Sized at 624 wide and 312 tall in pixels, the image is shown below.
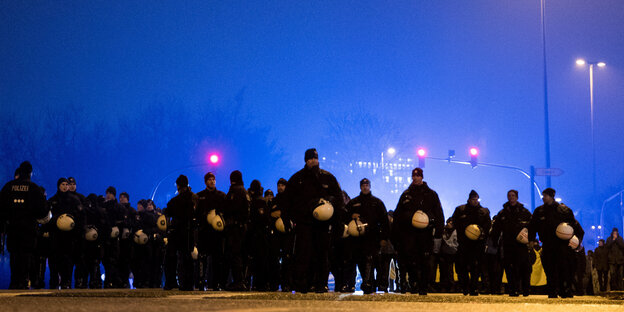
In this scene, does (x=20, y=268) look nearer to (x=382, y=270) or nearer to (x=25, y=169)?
(x=25, y=169)

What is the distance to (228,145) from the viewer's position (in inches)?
3162

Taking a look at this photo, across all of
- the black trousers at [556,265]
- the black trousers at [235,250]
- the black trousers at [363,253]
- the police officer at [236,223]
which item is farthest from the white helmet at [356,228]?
the black trousers at [556,265]

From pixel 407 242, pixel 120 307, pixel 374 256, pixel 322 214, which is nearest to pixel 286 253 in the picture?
pixel 374 256

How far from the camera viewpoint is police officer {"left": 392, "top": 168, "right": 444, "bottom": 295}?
13.7 meters

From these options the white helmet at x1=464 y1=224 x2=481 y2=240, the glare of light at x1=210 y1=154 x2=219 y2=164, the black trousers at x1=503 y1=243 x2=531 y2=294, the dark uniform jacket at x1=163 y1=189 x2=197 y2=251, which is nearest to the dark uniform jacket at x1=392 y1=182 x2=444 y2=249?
the white helmet at x1=464 y1=224 x2=481 y2=240

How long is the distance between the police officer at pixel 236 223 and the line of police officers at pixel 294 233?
0.02 metres

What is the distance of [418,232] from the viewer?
541 inches

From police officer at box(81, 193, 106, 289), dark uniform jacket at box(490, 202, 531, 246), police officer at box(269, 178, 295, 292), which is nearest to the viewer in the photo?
dark uniform jacket at box(490, 202, 531, 246)

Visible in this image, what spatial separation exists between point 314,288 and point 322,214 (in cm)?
142

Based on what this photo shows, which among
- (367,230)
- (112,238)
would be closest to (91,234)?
(112,238)

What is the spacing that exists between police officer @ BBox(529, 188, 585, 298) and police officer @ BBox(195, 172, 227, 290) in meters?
5.66

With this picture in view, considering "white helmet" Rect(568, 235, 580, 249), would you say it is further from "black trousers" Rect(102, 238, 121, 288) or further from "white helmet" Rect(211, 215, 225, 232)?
"black trousers" Rect(102, 238, 121, 288)

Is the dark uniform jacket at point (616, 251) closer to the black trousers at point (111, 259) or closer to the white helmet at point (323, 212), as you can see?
the black trousers at point (111, 259)

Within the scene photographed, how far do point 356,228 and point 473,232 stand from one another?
2417 mm
